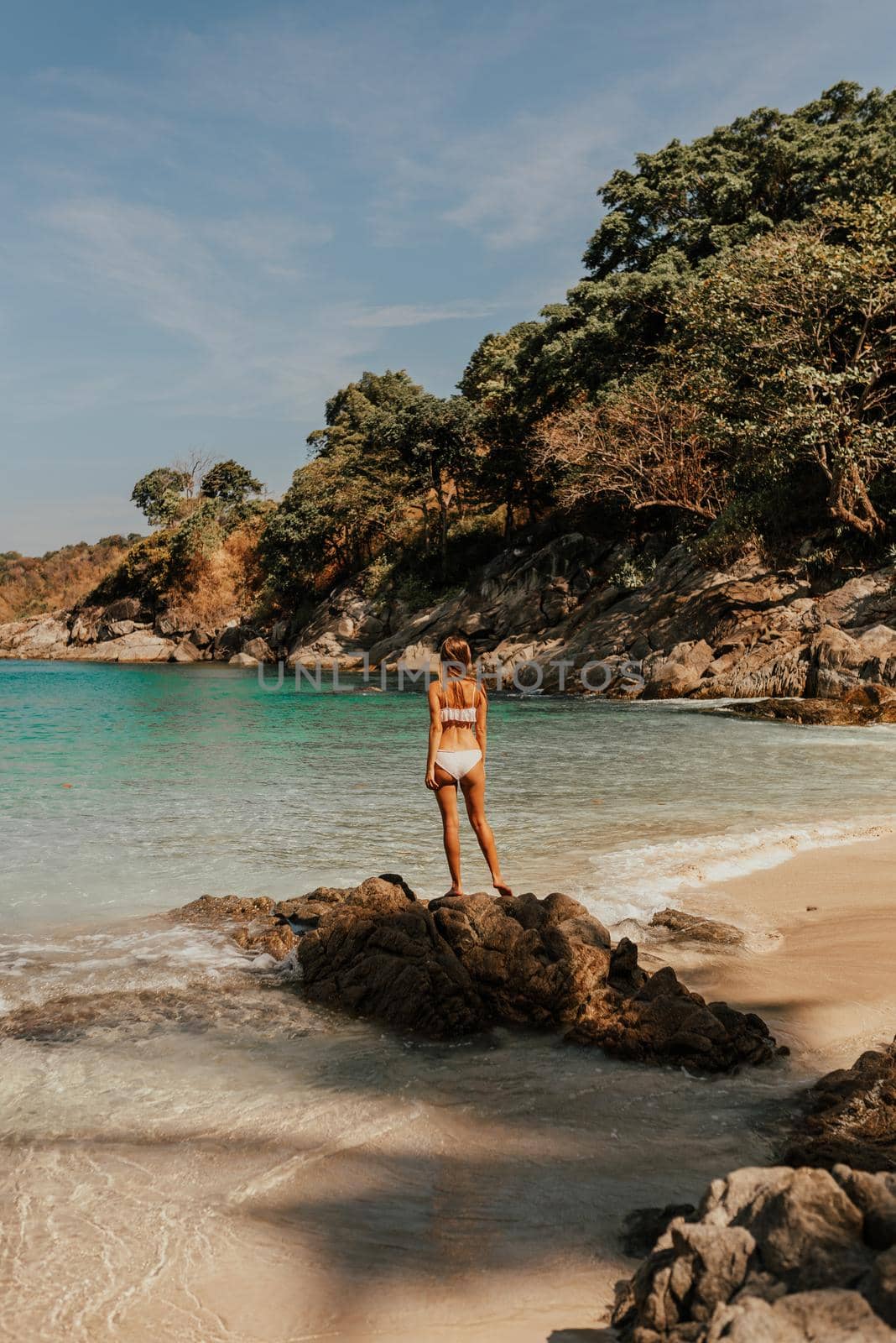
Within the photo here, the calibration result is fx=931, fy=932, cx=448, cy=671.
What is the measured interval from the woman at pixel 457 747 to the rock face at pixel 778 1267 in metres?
4.43

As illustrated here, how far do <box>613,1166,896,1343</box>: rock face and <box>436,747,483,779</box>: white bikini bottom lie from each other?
4542 mm

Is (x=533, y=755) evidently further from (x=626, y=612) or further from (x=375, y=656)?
(x=375, y=656)

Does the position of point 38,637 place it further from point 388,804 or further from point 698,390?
point 388,804

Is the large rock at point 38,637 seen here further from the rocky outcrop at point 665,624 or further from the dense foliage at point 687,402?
the rocky outcrop at point 665,624

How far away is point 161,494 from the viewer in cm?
7600

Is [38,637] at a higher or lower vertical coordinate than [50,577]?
lower

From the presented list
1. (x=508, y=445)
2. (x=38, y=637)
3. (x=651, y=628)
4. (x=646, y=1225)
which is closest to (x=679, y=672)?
(x=651, y=628)

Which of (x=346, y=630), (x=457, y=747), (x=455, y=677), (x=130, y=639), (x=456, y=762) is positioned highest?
(x=346, y=630)

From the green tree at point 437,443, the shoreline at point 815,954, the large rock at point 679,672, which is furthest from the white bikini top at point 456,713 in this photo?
the green tree at point 437,443

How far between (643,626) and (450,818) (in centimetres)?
2470

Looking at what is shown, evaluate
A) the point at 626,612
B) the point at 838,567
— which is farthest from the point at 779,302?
the point at 626,612

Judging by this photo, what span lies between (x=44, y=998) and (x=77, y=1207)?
2.20 m

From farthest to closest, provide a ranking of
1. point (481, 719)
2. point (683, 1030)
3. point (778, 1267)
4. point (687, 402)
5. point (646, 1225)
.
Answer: point (687, 402)
point (481, 719)
point (683, 1030)
point (646, 1225)
point (778, 1267)

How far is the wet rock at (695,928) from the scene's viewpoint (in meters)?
5.80
